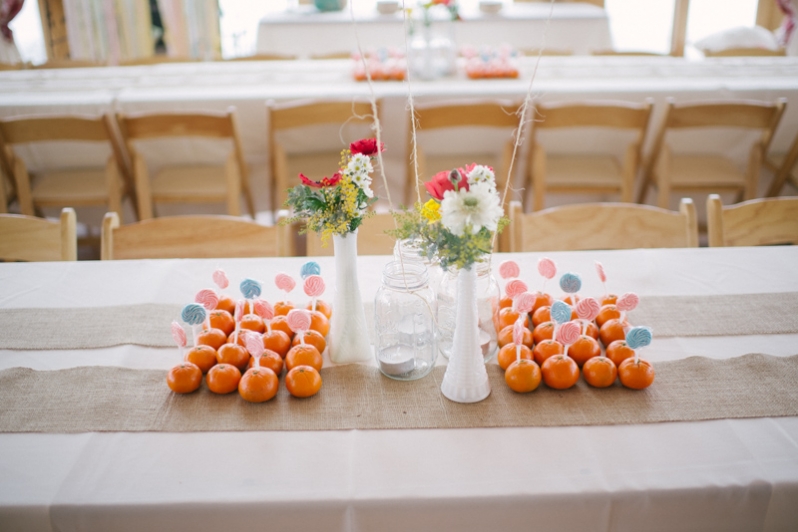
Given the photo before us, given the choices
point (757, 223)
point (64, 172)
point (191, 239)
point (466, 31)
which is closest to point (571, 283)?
point (757, 223)

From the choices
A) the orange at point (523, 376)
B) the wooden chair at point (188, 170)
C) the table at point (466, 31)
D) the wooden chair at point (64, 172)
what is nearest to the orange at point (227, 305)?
the orange at point (523, 376)

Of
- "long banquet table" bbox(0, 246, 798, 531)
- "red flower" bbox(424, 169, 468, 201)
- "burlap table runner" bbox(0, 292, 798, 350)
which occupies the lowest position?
"long banquet table" bbox(0, 246, 798, 531)

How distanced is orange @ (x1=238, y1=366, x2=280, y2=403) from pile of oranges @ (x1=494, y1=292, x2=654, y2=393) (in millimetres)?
369

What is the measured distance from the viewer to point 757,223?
161 cm

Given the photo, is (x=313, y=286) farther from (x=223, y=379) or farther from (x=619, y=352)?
(x=619, y=352)

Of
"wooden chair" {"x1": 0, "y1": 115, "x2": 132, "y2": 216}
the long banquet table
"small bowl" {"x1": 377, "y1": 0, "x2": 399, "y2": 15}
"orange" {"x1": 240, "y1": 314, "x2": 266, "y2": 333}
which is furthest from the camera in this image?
"small bowl" {"x1": 377, "y1": 0, "x2": 399, "y2": 15}

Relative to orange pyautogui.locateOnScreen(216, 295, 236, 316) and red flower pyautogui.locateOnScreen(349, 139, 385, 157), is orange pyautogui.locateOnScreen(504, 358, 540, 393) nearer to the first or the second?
red flower pyautogui.locateOnScreen(349, 139, 385, 157)

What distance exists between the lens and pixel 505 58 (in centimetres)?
324

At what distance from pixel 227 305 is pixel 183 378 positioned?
0.23m

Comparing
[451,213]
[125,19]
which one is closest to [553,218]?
[451,213]

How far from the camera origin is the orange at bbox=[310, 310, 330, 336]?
1.15 metres

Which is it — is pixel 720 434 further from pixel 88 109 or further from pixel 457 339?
pixel 88 109

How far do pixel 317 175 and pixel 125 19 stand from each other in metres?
3.60

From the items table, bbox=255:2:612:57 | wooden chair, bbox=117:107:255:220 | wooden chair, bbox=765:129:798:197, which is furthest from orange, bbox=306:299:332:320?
table, bbox=255:2:612:57
